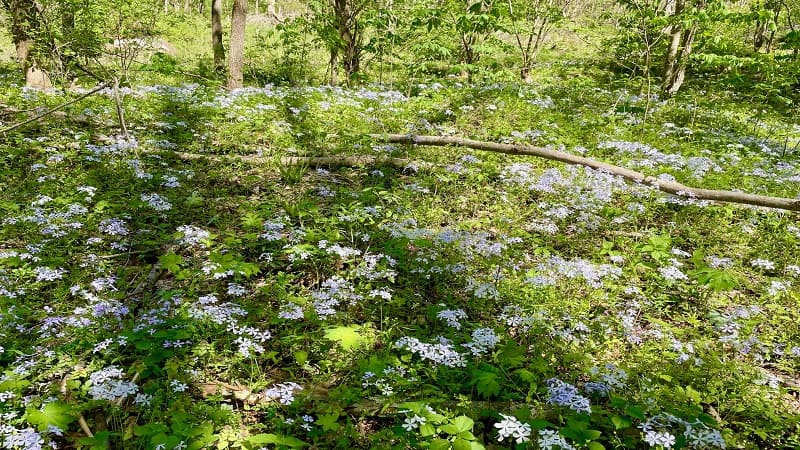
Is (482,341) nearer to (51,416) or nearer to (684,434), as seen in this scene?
(684,434)

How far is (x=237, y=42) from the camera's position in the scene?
10.8m

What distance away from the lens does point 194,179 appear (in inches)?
240

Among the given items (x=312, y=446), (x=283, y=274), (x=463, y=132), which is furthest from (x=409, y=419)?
(x=463, y=132)

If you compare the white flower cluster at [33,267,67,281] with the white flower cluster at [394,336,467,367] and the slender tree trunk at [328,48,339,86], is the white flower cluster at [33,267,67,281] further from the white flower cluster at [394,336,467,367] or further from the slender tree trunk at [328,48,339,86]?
the slender tree trunk at [328,48,339,86]

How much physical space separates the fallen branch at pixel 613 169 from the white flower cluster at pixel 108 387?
5407mm

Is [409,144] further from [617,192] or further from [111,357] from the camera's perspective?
[111,357]

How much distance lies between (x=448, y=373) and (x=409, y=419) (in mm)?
814

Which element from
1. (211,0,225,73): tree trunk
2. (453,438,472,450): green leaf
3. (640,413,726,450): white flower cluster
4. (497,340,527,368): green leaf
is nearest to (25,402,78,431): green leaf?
(453,438,472,450): green leaf

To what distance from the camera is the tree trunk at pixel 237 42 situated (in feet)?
34.0

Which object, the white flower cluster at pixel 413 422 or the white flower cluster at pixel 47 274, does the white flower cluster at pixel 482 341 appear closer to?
the white flower cluster at pixel 413 422

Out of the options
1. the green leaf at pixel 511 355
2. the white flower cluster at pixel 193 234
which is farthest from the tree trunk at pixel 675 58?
the white flower cluster at pixel 193 234

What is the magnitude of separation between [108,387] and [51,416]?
0.30 m

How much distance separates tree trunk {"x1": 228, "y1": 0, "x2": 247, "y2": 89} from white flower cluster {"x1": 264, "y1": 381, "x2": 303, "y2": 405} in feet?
31.8

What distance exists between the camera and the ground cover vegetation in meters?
2.87
